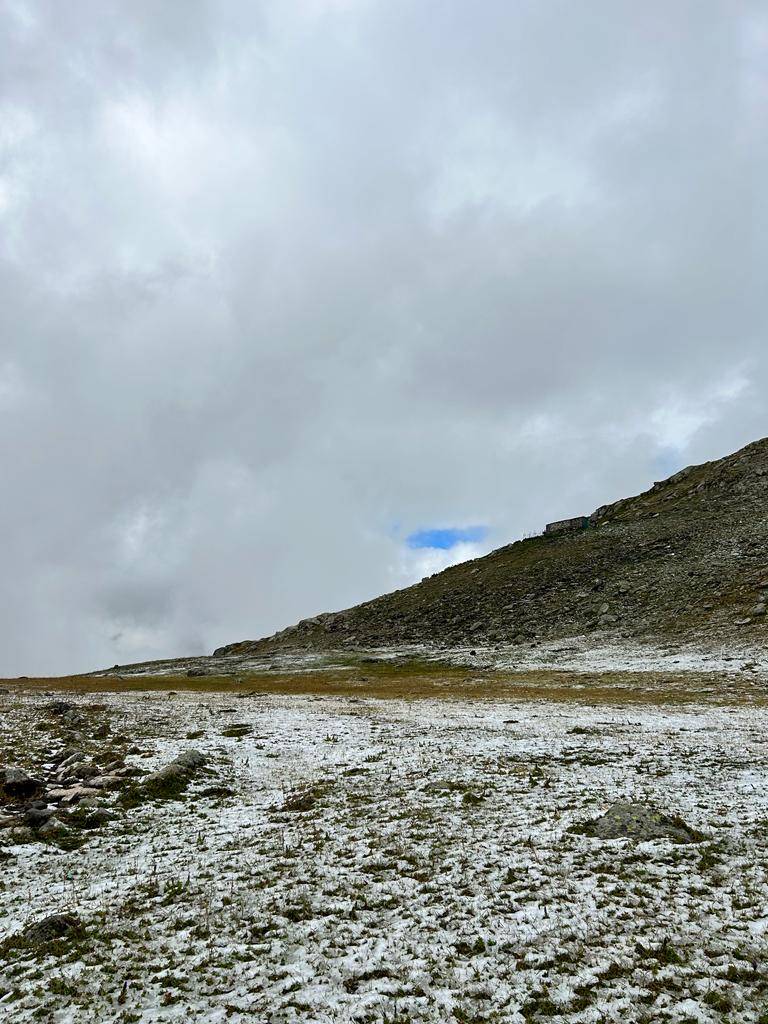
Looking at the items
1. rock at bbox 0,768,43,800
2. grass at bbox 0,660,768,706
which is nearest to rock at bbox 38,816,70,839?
rock at bbox 0,768,43,800

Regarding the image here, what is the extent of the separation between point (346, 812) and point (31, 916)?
28.4 feet

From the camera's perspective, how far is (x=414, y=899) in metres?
12.5

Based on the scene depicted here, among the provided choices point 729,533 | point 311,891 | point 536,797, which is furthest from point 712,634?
point 311,891

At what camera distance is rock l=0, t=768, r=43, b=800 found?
19656 millimetres

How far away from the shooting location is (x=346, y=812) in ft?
59.8

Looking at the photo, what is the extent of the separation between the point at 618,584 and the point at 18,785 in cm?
8987

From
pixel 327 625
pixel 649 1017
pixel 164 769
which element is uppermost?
pixel 327 625

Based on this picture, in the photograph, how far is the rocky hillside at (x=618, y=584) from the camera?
3066 inches

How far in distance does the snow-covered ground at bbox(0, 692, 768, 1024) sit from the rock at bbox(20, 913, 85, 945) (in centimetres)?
27

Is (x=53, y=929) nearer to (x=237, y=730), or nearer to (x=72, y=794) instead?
(x=72, y=794)

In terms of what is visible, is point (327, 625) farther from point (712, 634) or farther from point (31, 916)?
point (31, 916)

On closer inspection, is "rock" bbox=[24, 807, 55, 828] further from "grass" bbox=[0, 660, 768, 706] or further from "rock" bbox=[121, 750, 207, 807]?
"grass" bbox=[0, 660, 768, 706]

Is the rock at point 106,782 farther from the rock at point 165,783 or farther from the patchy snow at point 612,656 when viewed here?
the patchy snow at point 612,656

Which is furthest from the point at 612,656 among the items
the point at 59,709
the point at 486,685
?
the point at 59,709
